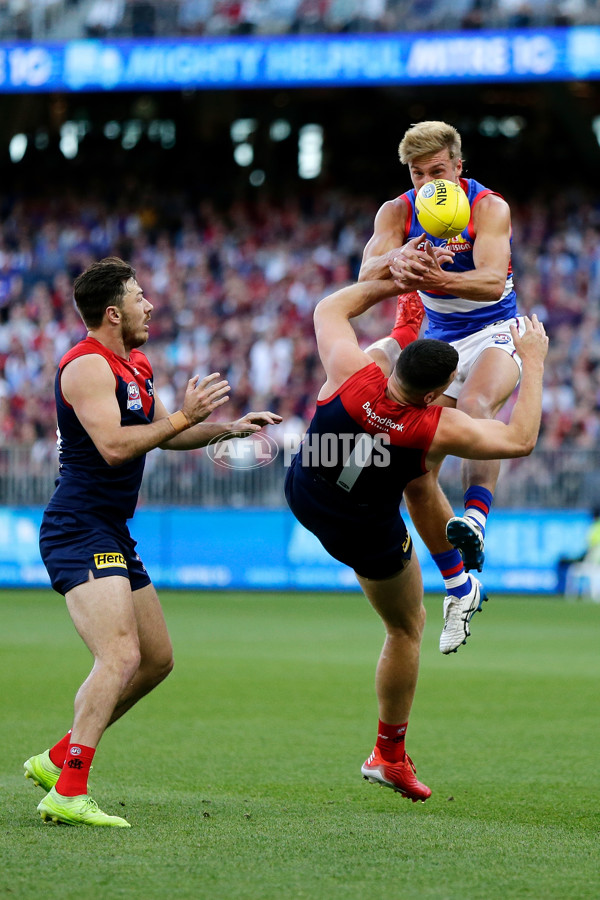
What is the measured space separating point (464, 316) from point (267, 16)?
17942 millimetres

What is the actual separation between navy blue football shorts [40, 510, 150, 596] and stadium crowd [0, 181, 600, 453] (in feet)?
46.3

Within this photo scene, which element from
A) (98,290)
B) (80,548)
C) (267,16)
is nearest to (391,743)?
(80,548)

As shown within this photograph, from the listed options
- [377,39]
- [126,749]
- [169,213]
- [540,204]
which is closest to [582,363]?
[540,204]

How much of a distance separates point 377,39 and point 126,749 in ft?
59.0

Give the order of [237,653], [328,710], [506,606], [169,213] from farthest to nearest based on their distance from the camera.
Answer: [169,213] < [506,606] < [237,653] < [328,710]

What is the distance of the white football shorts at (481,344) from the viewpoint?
24.4ft

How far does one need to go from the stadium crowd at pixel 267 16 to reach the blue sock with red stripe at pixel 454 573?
17.7 m

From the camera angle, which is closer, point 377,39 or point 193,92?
point 377,39

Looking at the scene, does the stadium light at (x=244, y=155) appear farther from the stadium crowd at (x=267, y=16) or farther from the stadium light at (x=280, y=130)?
the stadium crowd at (x=267, y=16)

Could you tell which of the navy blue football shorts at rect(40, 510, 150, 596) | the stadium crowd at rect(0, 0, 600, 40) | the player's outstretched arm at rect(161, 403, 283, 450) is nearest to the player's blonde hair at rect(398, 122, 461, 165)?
the player's outstretched arm at rect(161, 403, 283, 450)

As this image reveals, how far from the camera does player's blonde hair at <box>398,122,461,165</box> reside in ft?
22.9

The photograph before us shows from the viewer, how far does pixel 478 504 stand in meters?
7.12

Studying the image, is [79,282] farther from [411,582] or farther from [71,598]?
[411,582]

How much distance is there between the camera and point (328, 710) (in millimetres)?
9977
